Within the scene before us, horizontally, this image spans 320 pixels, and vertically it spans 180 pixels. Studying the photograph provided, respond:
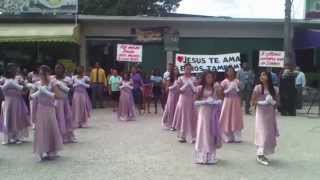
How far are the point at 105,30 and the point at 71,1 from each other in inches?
86.7

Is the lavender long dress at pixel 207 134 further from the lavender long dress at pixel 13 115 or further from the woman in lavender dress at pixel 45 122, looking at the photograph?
the lavender long dress at pixel 13 115

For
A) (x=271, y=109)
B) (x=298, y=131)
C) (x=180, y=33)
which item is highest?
(x=180, y=33)

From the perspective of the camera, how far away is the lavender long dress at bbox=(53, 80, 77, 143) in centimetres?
1317

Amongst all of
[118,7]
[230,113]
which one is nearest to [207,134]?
[230,113]

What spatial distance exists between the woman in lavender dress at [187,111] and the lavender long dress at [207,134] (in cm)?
253

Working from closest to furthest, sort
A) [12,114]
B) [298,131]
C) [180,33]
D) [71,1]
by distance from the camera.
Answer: [12,114], [298,131], [71,1], [180,33]

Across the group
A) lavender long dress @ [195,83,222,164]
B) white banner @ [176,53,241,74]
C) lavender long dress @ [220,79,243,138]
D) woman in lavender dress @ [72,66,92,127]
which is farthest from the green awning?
lavender long dress @ [195,83,222,164]

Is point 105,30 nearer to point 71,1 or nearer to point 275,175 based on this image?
point 71,1

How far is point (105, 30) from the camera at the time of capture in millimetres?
27328

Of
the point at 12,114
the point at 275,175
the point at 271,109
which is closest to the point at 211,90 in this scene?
the point at 271,109

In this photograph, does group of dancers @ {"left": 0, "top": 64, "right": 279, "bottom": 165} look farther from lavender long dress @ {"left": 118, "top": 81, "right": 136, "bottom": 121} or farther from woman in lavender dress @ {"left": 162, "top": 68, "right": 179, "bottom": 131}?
lavender long dress @ {"left": 118, "top": 81, "right": 136, "bottom": 121}

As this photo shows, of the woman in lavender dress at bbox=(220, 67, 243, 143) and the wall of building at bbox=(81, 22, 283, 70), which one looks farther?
the wall of building at bbox=(81, 22, 283, 70)

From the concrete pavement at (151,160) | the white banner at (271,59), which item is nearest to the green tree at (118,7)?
the white banner at (271,59)

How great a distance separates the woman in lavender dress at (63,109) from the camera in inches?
500
